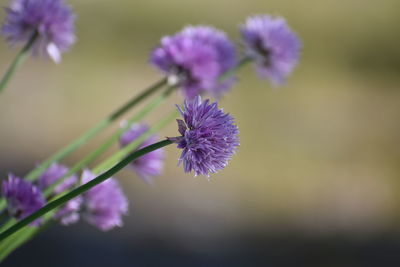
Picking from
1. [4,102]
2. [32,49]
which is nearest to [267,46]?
[32,49]

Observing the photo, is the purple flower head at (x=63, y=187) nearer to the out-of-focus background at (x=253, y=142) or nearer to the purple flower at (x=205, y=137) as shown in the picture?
the purple flower at (x=205, y=137)

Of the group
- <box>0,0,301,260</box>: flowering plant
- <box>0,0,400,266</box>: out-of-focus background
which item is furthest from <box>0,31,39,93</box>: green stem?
<box>0,0,400,266</box>: out-of-focus background

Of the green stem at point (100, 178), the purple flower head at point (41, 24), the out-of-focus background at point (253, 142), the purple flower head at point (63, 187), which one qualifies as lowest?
the green stem at point (100, 178)

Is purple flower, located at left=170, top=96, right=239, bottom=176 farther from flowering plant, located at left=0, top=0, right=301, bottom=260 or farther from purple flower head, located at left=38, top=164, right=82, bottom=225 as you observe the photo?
purple flower head, located at left=38, top=164, right=82, bottom=225

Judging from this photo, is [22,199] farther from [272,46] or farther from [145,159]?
[272,46]

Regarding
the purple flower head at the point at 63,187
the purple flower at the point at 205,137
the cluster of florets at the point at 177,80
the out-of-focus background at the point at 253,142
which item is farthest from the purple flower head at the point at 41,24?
the out-of-focus background at the point at 253,142

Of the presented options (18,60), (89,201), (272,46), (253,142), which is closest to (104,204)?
(89,201)

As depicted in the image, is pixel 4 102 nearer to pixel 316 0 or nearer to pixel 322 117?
pixel 322 117
